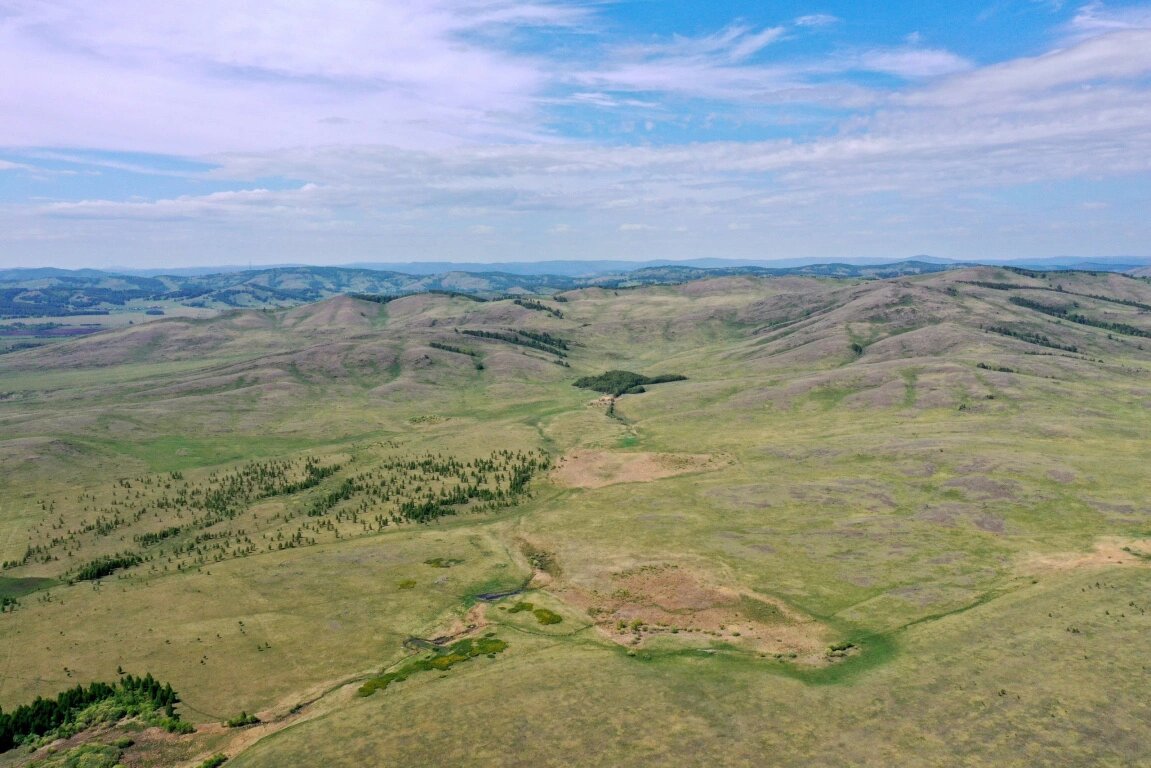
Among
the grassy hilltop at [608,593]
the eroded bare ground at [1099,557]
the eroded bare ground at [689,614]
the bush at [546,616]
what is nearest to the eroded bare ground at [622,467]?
the grassy hilltop at [608,593]

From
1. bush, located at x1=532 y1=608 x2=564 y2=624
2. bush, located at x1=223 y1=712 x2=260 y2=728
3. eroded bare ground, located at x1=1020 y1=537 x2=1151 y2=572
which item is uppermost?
eroded bare ground, located at x1=1020 y1=537 x2=1151 y2=572

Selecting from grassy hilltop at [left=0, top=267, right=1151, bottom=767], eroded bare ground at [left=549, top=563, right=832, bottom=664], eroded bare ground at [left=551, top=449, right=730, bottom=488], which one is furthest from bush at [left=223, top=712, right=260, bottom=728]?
eroded bare ground at [left=551, top=449, right=730, bottom=488]

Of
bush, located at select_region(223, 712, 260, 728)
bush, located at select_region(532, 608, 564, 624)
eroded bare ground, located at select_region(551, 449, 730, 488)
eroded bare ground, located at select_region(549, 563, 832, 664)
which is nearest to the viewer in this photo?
bush, located at select_region(223, 712, 260, 728)

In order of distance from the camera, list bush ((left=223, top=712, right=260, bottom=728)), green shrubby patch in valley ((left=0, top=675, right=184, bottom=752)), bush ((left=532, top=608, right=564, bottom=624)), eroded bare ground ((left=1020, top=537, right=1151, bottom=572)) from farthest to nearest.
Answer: eroded bare ground ((left=1020, top=537, right=1151, bottom=572)) < bush ((left=532, top=608, right=564, bottom=624)) < bush ((left=223, top=712, right=260, bottom=728)) < green shrubby patch in valley ((left=0, top=675, right=184, bottom=752))

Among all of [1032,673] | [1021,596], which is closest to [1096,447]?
[1021,596]

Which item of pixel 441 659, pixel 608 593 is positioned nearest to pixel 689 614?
pixel 608 593

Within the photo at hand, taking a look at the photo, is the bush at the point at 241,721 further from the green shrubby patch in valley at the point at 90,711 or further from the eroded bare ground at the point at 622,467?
the eroded bare ground at the point at 622,467

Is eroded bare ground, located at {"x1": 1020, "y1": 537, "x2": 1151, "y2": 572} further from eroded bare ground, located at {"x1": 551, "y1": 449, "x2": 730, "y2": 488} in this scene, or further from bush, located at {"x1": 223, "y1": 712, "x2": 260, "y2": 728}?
bush, located at {"x1": 223, "y1": 712, "x2": 260, "y2": 728}
